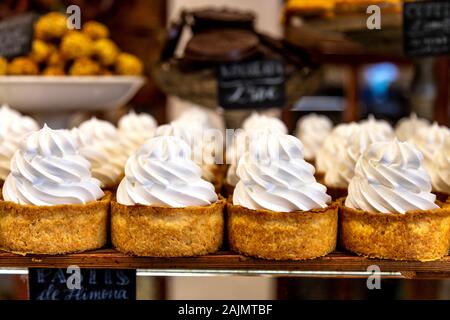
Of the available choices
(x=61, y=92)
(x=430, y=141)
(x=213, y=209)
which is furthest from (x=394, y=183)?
(x=61, y=92)

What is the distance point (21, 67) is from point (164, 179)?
1208 mm

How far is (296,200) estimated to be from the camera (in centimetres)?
153

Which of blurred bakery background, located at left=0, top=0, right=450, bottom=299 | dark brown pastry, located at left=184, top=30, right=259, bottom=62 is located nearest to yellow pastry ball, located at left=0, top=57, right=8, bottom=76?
blurred bakery background, located at left=0, top=0, right=450, bottom=299

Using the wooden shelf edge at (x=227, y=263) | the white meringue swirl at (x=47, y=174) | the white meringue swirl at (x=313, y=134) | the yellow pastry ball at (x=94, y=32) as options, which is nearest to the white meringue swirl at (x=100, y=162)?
the white meringue swirl at (x=47, y=174)

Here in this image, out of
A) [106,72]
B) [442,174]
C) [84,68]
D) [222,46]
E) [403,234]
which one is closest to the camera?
[403,234]

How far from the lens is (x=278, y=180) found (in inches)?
60.3

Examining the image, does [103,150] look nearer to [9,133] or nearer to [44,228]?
[9,133]

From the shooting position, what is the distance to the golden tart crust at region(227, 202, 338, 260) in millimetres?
1513

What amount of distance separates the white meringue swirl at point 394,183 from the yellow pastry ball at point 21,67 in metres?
1.45

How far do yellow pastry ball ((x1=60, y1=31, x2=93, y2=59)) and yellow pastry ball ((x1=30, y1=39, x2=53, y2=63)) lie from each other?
0.19 ft

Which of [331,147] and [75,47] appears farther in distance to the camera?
[75,47]

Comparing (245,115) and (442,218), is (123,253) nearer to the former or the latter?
(442,218)

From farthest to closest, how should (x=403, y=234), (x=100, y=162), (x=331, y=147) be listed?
(x=331, y=147) < (x=100, y=162) < (x=403, y=234)

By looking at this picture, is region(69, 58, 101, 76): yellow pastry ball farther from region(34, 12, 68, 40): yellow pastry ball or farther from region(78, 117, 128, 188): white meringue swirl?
region(78, 117, 128, 188): white meringue swirl
